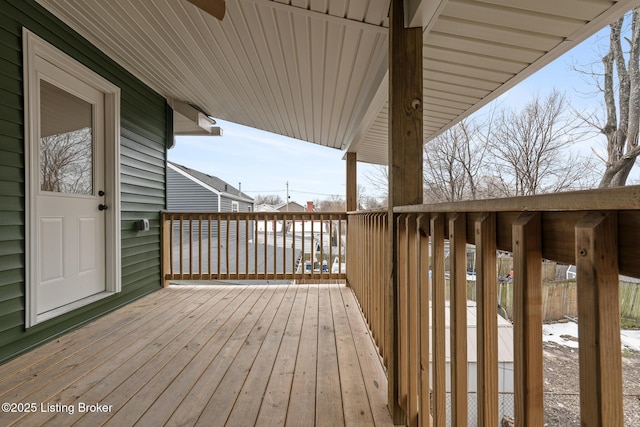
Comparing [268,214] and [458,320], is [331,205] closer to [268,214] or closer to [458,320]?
[268,214]

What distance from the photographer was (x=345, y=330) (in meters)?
2.59

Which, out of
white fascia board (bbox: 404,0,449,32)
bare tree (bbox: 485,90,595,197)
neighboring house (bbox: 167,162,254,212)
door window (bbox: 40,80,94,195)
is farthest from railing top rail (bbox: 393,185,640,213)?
neighboring house (bbox: 167,162,254,212)

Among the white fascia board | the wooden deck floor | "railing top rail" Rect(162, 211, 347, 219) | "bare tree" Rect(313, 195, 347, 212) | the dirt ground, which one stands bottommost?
the dirt ground

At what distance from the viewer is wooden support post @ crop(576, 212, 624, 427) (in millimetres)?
438

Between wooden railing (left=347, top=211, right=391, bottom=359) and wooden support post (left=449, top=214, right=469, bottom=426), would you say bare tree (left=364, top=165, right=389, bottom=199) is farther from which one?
wooden support post (left=449, top=214, right=469, bottom=426)

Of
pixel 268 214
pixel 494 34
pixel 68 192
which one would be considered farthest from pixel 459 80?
pixel 68 192

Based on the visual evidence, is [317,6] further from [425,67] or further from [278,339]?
[278,339]

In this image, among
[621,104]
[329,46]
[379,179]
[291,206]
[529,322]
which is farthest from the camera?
[291,206]

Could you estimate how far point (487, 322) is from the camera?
750mm

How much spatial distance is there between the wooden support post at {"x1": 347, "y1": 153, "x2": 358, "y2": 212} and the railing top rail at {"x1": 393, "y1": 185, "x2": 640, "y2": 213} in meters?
3.78

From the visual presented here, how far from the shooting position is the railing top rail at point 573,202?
1.30 feet

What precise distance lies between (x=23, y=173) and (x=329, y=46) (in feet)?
7.66

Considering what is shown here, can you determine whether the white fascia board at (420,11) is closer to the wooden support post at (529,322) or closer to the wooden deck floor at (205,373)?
the wooden support post at (529,322)

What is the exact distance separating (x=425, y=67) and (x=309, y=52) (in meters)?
0.91
